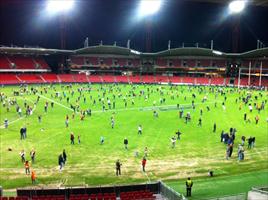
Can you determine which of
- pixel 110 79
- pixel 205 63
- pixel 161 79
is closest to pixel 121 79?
pixel 110 79

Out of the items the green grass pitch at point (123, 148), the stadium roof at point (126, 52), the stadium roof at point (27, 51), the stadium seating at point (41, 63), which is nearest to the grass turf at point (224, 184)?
the green grass pitch at point (123, 148)

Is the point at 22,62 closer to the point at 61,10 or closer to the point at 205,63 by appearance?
the point at 61,10

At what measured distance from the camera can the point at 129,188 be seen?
1778 cm

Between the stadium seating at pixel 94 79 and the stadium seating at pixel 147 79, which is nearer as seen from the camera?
the stadium seating at pixel 94 79

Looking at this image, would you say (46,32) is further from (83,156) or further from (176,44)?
(83,156)

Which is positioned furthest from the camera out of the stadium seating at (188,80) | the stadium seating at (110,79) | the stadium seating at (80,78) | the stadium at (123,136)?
the stadium seating at (188,80)

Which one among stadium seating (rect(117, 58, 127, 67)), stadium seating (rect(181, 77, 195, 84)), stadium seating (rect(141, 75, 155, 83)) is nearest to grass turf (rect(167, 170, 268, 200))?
stadium seating (rect(181, 77, 195, 84))

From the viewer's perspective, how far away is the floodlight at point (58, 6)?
279 ft

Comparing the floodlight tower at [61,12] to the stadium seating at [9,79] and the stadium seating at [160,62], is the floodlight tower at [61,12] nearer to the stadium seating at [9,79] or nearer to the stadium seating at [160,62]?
the stadium seating at [9,79]

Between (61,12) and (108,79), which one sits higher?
(61,12)

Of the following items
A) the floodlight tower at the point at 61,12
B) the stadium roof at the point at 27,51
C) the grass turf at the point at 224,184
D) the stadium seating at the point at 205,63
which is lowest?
the grass turf at the point at 224,184

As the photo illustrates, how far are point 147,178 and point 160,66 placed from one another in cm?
9253

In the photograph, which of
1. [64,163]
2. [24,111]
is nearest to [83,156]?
[64,163]

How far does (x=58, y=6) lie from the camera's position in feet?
291
